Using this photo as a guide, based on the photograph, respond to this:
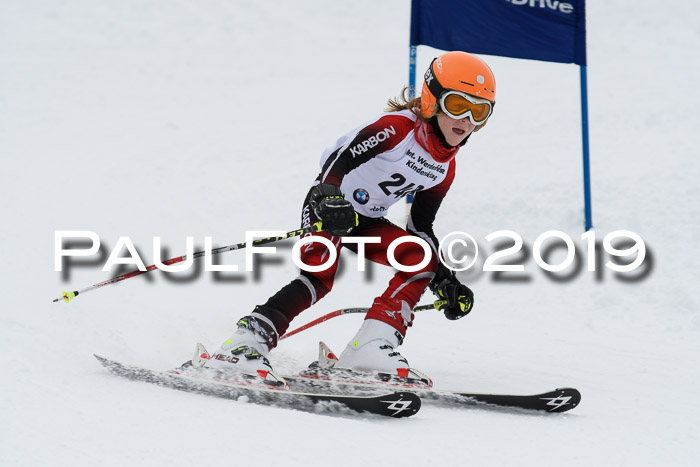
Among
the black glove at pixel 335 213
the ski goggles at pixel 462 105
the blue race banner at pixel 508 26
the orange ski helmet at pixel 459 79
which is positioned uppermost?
the blue race banner at pixel 508 26

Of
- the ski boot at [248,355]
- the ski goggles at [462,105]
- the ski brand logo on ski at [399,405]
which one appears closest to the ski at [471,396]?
the ski boot at [248,355]

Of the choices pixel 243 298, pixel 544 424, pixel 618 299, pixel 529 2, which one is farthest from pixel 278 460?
pixel 529 2

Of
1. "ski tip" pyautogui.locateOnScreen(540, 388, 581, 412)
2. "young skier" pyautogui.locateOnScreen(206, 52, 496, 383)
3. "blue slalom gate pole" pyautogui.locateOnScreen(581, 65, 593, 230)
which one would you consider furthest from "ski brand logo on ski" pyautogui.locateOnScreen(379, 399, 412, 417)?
"blue slalom gate pole" pyautogui.locateOnScreen(581, 65, 593, 230)

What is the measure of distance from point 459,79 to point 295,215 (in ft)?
16.1

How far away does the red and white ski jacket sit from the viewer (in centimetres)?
408

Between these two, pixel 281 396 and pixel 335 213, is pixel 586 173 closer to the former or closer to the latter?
pixel 335 213

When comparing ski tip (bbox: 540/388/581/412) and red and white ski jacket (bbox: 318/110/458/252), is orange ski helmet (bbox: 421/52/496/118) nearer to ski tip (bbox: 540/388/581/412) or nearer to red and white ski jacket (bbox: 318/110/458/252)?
red and white ski jacket (bbox: 318/110/458/252)

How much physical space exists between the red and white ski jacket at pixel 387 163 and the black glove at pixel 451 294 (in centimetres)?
48

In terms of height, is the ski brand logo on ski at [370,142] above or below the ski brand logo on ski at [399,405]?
above

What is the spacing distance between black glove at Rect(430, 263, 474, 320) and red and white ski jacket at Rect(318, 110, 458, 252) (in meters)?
0.48

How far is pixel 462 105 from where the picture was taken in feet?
13.1

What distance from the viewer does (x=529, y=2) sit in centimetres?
727

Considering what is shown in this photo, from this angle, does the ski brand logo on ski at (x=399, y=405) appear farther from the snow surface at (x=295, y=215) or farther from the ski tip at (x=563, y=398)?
the ski tip at (x=563, y=398)

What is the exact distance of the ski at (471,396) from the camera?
148 inches
